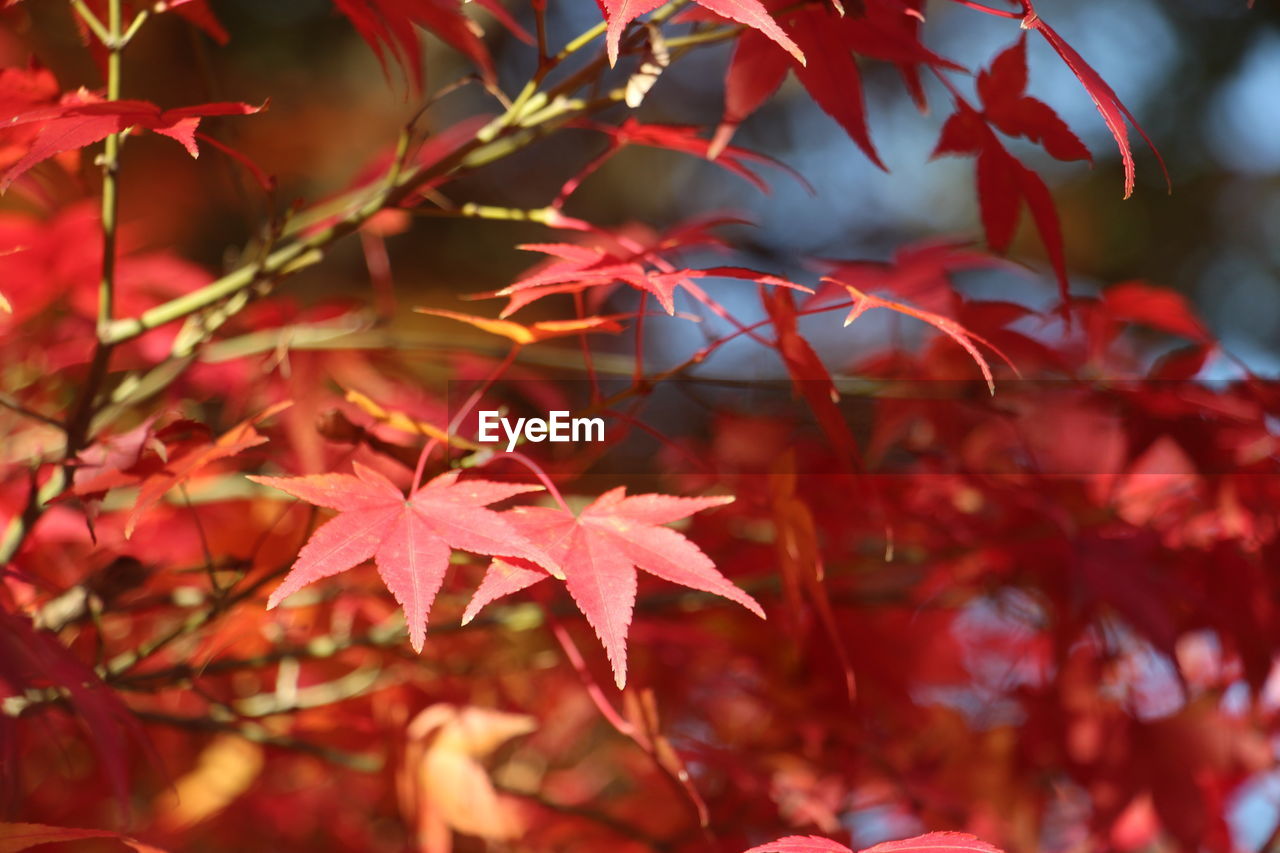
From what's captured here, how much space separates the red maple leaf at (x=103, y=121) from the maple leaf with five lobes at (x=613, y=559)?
0.70 ft

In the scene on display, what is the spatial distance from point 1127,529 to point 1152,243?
Result: 2706mm

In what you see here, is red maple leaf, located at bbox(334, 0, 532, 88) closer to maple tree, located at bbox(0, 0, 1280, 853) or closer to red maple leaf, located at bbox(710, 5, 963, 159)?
maple tree, located at bbox(0, 0, 1280, 853)

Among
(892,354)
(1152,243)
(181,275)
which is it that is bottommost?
(1152,243)

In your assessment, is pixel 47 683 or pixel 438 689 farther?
pixel 438 689

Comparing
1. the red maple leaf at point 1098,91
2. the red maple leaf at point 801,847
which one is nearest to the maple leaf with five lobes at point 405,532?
the red maple leaf at point 801,847

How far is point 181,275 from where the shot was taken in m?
0.91

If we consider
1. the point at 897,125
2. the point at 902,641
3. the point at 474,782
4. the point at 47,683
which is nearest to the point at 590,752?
the point at 902,641

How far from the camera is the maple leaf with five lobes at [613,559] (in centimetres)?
45

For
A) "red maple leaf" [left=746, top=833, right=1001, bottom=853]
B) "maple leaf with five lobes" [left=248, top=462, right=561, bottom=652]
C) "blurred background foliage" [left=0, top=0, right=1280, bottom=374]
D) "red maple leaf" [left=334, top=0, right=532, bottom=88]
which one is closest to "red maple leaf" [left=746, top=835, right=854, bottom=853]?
"red maple leaf" [left=746, top=833, right=1001, bottom=853]

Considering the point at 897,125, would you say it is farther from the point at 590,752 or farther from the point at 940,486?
the point at 940,486

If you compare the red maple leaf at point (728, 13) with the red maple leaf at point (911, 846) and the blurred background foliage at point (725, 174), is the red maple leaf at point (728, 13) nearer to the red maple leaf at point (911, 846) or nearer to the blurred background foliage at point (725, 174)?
the red maple leaf at point (911, 846)

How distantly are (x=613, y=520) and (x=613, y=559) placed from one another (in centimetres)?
3

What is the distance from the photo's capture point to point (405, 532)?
47cm

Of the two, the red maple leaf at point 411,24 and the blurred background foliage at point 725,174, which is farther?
the blurred background foliage at point 725,174
